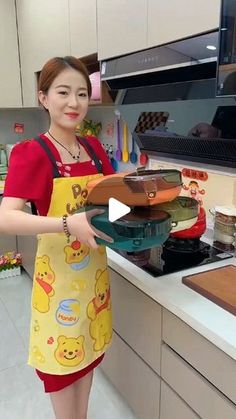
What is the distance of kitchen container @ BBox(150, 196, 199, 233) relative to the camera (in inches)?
39.2

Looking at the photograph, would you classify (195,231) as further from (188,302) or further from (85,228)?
(85,228)

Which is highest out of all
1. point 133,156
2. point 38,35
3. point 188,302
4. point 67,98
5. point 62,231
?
point 38,35

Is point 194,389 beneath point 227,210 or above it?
beneath

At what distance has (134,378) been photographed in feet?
4.57

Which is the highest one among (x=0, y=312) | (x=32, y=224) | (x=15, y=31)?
(x=15, y=31)

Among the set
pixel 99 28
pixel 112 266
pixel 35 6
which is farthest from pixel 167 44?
pixel 35 6

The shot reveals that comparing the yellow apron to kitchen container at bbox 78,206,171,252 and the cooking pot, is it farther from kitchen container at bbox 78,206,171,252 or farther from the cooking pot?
the cooking pot

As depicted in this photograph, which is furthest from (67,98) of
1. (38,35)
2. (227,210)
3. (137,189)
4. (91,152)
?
(38,35)

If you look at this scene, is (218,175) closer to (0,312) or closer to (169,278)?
(169,278)

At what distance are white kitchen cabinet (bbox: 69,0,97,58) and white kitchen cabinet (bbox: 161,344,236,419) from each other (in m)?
1.39

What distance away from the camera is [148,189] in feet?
2.86

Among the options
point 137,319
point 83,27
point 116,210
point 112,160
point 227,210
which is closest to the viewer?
point 116,210

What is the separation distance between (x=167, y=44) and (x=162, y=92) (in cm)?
19

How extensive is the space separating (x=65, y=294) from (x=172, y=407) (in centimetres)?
55
